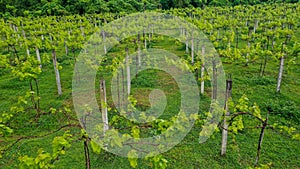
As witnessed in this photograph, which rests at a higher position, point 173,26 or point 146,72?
point 173,26

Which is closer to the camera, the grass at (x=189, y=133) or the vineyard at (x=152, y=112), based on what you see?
the vineyard at (x=152, y=112)

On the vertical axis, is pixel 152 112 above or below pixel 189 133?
above

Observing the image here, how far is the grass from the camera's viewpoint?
264 inches

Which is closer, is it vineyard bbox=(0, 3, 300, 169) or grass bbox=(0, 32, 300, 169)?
vineyard bbox=(0, 3, 300, 169)

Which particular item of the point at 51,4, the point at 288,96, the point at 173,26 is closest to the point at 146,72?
the point at 288,96

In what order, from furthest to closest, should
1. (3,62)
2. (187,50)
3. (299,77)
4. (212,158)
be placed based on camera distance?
(187,50) → (299,77) → (3,62) → (212,158)

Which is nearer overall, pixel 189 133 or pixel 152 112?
pixel 189 133

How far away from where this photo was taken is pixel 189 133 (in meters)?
7.93

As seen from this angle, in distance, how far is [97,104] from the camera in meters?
9.91

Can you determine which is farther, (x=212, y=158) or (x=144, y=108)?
(x=144, y=108)

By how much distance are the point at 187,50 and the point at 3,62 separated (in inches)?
480

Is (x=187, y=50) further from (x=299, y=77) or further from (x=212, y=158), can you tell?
(x=212, y=158)

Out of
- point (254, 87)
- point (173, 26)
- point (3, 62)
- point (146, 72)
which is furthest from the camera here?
point (173, 26)

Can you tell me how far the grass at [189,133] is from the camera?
22.0ft
